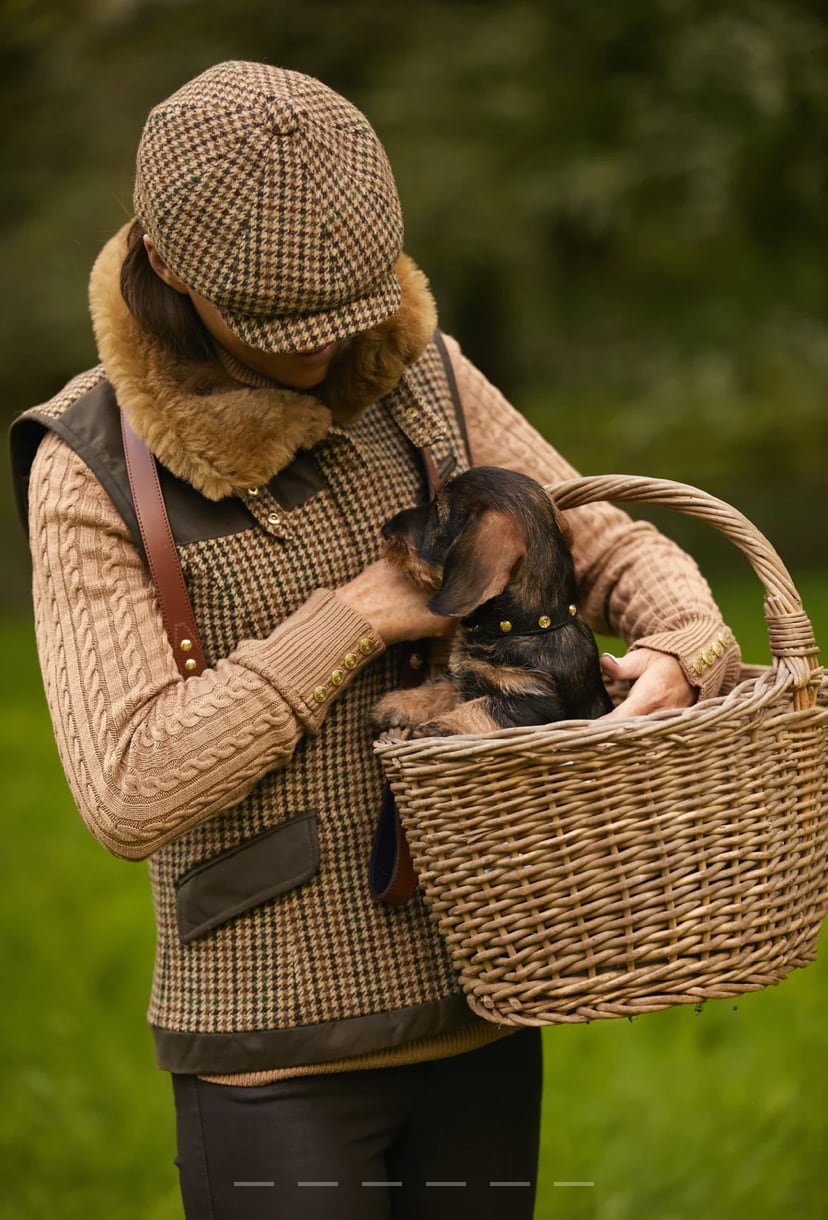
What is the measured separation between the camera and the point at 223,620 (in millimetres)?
2379

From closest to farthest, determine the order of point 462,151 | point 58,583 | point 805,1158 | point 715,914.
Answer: point 715,914, point 58,583, point 805,1158, point 462,151

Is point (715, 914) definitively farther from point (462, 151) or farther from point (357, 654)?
point (462, 151)

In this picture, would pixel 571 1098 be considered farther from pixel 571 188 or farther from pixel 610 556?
pixel 571 188

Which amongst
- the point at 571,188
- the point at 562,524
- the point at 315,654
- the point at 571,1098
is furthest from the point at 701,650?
the point at 571,188

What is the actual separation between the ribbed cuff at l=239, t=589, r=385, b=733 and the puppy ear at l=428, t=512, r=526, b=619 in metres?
0.17

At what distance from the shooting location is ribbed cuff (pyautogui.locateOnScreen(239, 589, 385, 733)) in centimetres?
223

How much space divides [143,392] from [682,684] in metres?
1.00

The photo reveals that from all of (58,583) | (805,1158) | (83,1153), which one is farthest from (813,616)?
(58,583)

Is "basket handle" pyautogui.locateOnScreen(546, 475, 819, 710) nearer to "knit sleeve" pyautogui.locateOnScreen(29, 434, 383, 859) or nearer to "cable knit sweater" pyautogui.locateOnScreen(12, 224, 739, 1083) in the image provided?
"cable knit sweater" pyautogui.locateOnScreen(12, 224, 739, 1083)

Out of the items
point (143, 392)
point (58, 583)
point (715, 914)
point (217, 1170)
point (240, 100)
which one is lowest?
point (217, 1170)

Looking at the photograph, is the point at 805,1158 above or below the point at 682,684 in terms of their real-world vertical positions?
below

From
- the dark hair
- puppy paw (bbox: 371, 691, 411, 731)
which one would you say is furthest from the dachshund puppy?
the dark hair

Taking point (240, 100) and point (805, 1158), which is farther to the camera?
point (805, 1158)

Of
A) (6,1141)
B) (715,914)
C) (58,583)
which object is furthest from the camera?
(6,1141)
